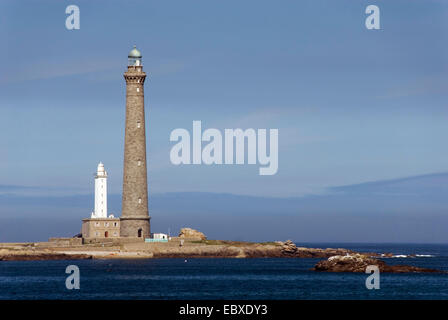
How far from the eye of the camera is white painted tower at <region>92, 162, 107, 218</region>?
431 feet

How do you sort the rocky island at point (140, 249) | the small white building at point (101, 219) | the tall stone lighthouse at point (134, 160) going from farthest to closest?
the small white building at point (101, 219) < the rocky island at point (140, 249) < the tall stone lighthouse at point (134, 160)

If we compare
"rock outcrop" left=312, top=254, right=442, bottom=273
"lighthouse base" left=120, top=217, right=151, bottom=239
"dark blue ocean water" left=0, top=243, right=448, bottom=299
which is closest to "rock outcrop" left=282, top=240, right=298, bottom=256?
"lighthouse base" left=120, top=217, right=151, bottom=239

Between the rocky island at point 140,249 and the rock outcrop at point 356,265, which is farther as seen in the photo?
the rocky island at point 140,249

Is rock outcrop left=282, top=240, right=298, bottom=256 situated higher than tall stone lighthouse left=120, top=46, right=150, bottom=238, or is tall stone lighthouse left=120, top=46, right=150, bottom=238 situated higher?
tall stone lighthouse left=120, top=46, right=150, bottom=238

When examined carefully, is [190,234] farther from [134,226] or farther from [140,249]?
[134,226]

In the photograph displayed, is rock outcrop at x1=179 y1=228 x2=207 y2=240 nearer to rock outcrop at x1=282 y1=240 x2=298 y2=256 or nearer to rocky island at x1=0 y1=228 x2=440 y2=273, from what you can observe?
rocky island at x1=0 y1=228 x2=440 y2=273

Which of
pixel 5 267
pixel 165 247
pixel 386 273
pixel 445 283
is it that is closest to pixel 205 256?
pixel 165 247

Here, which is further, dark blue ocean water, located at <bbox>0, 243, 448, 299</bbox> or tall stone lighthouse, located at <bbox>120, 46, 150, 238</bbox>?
tall stone lighthouse, located at <bbox>120, 46, 150, 238</bbox>

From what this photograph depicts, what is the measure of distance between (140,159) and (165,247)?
15.1 metres

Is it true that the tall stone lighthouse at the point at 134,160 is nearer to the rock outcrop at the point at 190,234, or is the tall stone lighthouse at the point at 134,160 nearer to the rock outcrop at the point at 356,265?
the rock outcrop at the point at 190,234

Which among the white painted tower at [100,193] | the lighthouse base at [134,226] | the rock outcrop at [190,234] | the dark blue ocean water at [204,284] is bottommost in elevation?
the dark blue ocean water at [204,284]

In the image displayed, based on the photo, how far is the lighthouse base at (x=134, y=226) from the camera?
12619 cm

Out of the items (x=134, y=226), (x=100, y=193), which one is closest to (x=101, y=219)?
(x=100, y=193)

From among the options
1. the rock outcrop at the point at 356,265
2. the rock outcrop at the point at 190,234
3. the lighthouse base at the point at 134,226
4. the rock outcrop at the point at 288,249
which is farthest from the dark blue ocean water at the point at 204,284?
the rock outcrop at the point at 288,249
